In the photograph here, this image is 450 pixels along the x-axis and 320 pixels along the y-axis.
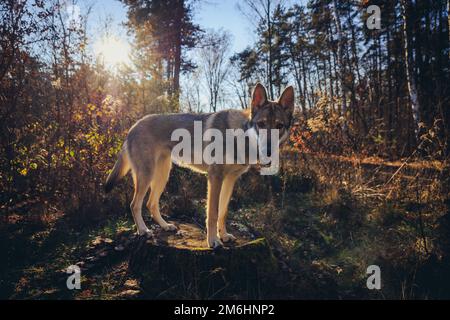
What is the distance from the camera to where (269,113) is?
3.86m

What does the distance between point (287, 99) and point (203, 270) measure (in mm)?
2561

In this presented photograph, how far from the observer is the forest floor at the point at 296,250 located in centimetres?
367

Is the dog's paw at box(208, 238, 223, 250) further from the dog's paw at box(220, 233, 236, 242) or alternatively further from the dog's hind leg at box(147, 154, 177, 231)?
the dog's hind leg at box(147, 154, 177, 231)

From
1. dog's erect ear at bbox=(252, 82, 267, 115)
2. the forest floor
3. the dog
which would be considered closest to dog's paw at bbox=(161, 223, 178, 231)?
the dog

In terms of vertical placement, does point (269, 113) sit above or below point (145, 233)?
above

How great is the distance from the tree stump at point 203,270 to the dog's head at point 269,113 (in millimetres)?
1330

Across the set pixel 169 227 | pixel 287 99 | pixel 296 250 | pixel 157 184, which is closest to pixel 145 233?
pixel 169 227

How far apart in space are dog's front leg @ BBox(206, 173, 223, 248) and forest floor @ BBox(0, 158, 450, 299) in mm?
728

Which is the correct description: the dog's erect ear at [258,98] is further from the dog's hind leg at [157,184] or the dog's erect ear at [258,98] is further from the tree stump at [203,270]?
the tree stump at [203,270]

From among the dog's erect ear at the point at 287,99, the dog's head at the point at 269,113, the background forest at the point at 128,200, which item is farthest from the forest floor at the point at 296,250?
the dog's erect ear at the point at 287,99

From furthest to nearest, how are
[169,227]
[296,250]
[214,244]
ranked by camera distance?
[296,250], [169,227], [214,244]

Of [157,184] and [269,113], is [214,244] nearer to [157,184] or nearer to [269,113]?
[157,184]

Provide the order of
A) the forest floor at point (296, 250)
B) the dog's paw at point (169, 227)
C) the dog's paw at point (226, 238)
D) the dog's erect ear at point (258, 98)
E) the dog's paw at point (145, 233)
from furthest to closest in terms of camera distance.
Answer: the dog's paw at point (169, 227), the dog's paw at point (145, 233), the dog's paw at point (226, 238), the dog's erect ear at point (258, 98), the forest floor at point (296, 250)
